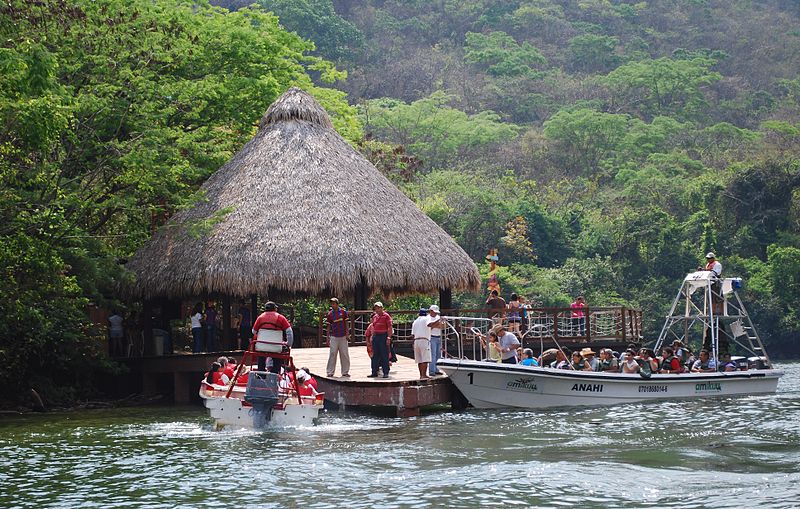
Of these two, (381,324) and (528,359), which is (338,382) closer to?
(381,324)

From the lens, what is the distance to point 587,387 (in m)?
22.9

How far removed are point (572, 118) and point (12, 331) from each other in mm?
46164

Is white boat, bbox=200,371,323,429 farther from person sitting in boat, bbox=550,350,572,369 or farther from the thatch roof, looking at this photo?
the thatch roof

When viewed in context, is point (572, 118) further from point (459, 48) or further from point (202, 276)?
point (202, 276)

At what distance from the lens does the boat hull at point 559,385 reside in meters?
21.8

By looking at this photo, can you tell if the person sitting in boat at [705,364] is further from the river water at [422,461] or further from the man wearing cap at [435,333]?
the man wearing cap at [435,333]

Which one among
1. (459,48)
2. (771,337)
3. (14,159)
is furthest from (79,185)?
(459,48)

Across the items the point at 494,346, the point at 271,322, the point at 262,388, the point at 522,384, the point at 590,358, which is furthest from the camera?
the point at 590,358

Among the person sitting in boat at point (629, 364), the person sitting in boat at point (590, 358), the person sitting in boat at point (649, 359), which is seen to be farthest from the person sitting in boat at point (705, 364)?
the person sitting in boat at point (590, 358)

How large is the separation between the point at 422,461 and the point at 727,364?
38.8 ft

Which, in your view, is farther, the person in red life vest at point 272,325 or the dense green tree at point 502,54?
the dense green tree at point 502,54

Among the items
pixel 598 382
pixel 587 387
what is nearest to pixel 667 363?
pixel 598 382

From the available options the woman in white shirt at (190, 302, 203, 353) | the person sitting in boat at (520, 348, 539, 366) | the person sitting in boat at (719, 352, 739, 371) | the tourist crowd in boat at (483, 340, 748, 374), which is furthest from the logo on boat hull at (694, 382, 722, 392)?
the woman in white shirt at (190, 302, 203, 353)

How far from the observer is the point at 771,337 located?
51.8 m
